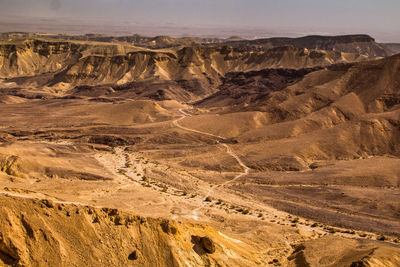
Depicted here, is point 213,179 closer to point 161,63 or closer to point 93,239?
point 93,239

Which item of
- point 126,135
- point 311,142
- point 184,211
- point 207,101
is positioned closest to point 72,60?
point 207,101

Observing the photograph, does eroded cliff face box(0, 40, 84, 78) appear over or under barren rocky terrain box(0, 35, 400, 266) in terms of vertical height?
over

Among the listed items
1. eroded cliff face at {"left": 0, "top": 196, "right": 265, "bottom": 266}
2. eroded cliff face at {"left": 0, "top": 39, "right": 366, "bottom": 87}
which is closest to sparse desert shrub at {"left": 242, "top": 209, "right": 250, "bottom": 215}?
eroded cliff face at {"left": 0, "top": 196, "right": 265, "bottom": 266}

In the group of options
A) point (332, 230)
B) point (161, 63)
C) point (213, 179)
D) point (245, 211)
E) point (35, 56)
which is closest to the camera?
point (332, 230)

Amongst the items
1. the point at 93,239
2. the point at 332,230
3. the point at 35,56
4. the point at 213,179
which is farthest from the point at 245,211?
the point at 35,56

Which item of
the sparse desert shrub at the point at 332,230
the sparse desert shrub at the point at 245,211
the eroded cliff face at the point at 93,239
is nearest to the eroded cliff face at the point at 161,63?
the sparse desert shrub at the point at 245,211

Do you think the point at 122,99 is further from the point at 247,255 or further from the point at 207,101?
the point at 247,255

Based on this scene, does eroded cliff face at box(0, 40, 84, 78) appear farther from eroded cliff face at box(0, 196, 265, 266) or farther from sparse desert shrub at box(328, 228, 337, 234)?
eroded cliff face at box(0, 196, 265, 266)
